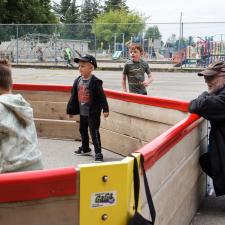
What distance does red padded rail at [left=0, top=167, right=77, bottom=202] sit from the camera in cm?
232

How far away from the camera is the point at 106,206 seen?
2.66 m

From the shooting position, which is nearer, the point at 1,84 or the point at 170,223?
the point at 1,84

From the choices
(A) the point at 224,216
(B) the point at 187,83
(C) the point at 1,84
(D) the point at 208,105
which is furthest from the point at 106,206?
(B) the point at 187,83

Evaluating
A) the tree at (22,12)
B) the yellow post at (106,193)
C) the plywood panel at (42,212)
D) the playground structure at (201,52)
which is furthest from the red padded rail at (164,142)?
the tree at (22,12)

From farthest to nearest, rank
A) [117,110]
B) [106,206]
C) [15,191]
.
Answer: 1. [117,110]
2. [106,206]
3. [15,191]

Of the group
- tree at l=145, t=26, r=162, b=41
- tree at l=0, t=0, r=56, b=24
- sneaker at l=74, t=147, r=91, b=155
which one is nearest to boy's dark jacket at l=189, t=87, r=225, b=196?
sneaker at l=74, t=147, r=91, b=155

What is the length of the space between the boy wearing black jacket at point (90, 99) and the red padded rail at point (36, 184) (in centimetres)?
446

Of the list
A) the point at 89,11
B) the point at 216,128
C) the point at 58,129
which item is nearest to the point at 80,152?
the point at 58,129

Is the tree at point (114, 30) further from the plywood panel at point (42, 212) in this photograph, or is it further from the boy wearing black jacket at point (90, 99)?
the plywood panel at point (42, 212)

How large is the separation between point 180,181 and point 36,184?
2130 mm

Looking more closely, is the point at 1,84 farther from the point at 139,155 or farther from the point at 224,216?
the point at 224,216

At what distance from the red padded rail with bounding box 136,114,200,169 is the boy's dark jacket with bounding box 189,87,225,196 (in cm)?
14

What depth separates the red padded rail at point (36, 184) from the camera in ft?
7.62

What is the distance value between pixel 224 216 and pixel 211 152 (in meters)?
0.67
